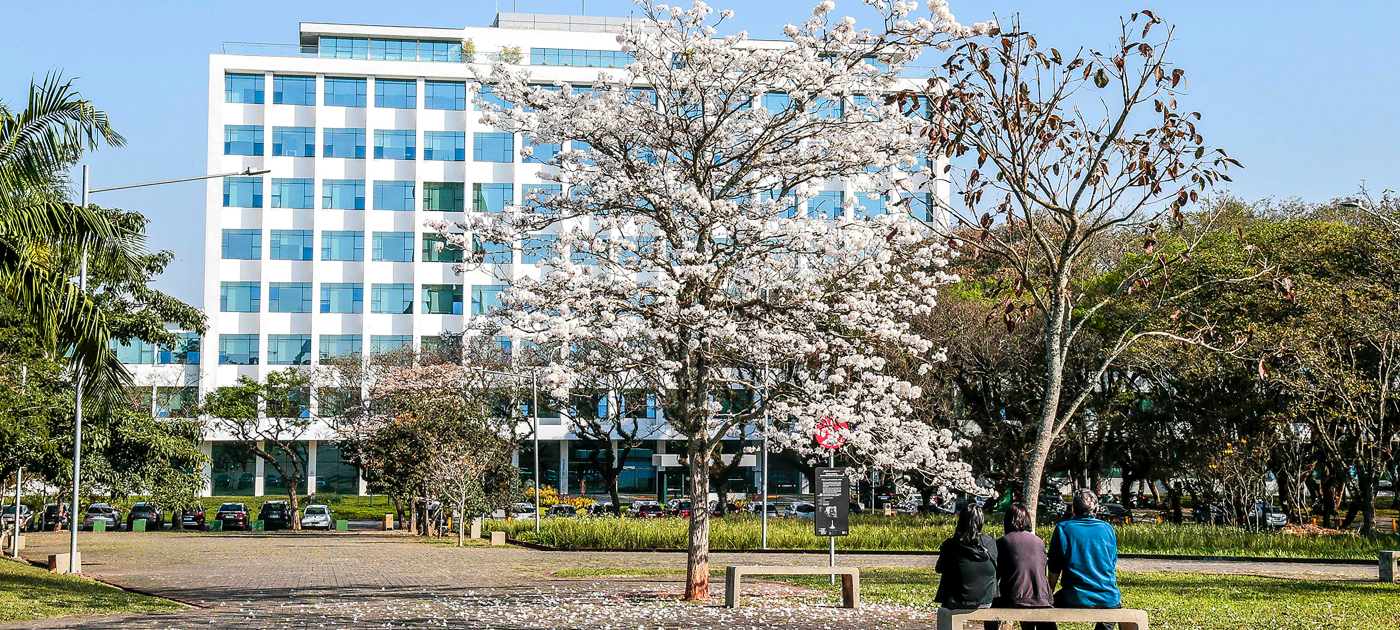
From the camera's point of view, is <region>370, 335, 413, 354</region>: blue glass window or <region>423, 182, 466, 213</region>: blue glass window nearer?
<region>370, 335, 413, 354</region>: blue glass window

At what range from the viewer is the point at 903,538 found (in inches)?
1172

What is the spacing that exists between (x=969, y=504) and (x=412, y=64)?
60380mm

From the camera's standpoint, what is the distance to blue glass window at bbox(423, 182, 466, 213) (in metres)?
64.6

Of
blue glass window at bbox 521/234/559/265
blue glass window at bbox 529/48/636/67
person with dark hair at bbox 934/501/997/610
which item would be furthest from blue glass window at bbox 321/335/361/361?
person with dark hair at bbox 934/501/997/610

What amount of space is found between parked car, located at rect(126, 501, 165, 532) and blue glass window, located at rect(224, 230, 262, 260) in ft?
54.1

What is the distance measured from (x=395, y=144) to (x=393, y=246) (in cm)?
527

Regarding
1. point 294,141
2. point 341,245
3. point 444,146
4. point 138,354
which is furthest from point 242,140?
point 138,354

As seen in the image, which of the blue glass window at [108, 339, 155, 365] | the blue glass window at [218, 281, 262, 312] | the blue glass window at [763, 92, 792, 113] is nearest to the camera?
the blue glass window at [763, 92, 792, 113]

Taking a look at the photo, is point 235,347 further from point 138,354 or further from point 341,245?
point 341,245

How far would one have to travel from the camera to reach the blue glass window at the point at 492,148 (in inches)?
2554

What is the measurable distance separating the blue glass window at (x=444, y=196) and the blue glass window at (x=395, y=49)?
6675 mm

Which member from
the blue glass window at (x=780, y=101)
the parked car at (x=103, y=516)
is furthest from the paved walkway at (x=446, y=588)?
the parked car at (x=103, y=516)

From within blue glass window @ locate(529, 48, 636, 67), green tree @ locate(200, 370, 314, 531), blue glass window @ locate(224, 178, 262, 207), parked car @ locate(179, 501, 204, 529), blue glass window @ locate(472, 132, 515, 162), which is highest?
blue glass window @ locate(529, 48, 636, 67)

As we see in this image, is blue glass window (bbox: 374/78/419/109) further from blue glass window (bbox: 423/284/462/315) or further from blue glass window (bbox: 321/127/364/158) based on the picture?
blue glass window (bbox: 423/284/462/315)
